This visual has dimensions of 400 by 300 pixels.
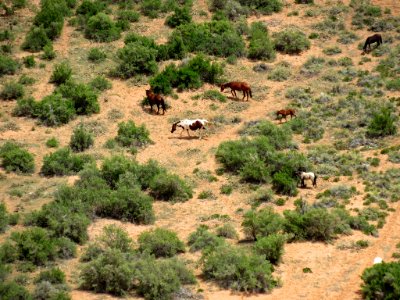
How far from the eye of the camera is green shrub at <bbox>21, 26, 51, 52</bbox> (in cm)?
4356

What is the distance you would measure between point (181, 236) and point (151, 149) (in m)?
7.81

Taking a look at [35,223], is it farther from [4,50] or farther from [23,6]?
[23,6]

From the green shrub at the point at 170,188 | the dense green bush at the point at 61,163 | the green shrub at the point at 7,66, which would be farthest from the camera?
the green shrub at the point at 7,66

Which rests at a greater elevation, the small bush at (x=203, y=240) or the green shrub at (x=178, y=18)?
the green shrub at (x=178, y=18)

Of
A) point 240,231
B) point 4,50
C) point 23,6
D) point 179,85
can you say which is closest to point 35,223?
point 240,231

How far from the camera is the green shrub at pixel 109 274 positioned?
80.4 ft

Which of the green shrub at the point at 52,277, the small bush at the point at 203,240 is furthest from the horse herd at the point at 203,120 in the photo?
the green shrub at the point at 52,277

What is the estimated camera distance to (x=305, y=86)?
41125mm

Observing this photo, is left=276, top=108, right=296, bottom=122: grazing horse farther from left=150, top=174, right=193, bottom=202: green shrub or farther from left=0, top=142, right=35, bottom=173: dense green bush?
left=0, top=142, right=35, bottom=173: dense green bush

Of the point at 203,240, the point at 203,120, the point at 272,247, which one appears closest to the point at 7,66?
the point at 203,120

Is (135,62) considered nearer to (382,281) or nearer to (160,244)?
(160,244)

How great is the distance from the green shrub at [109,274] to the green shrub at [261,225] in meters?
4.92

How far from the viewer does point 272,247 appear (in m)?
26.2

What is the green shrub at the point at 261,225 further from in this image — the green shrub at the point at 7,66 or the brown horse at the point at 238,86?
the green shrub at the point at 7,66
